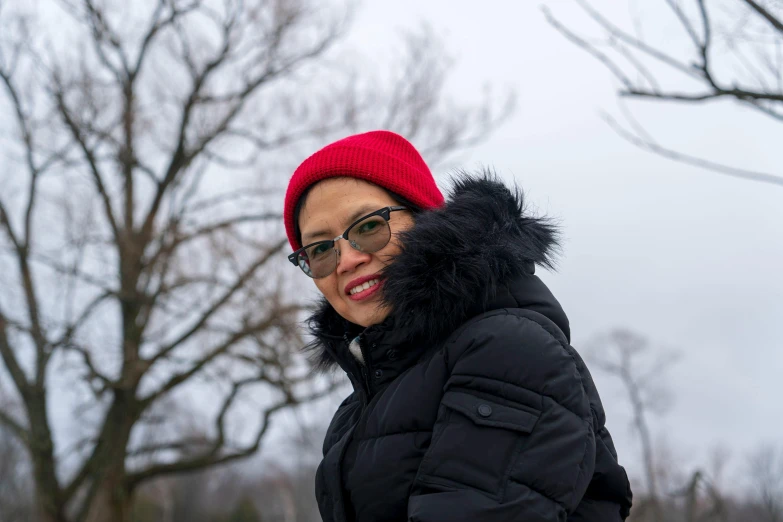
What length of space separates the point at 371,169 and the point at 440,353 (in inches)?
23.7

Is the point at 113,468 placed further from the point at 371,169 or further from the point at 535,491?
the point at 535,491

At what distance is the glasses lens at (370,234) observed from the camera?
1.92m

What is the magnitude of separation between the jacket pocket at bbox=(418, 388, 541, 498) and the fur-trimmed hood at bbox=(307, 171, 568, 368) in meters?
0.27

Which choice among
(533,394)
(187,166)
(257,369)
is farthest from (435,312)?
(187,166)

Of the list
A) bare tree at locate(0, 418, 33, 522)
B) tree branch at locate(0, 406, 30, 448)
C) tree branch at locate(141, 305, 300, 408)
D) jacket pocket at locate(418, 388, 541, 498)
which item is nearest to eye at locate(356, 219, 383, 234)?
jacket pocket at locate(418, 388, 541, 498)

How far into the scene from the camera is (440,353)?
1.64m

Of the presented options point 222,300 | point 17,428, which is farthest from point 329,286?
point 17,428

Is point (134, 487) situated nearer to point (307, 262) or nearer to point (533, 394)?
point (307, 262)

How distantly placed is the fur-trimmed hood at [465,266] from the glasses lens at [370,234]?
111 millimetres

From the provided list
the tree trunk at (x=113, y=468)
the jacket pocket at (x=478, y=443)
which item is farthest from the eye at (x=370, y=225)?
the tree trunk at (x=113, y=468)

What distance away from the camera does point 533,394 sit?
142 cm

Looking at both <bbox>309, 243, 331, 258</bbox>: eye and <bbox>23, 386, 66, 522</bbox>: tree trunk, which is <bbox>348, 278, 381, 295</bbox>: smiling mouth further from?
<bbox>23, 386, 66, 522</bbox>: tree trunk

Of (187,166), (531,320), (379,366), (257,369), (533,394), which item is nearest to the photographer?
(533,394)

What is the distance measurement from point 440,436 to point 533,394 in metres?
0.20
